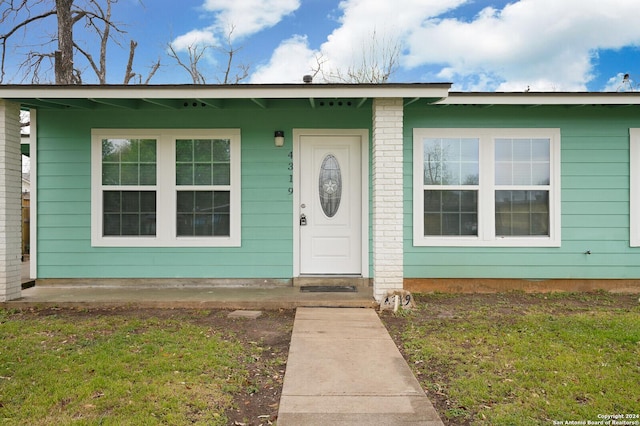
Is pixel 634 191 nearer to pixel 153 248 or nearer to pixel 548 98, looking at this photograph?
pixel 548 98

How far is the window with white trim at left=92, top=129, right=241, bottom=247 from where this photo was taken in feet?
19.0

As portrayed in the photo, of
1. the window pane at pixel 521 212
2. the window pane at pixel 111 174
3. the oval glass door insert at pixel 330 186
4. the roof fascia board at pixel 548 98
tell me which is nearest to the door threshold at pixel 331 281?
the oval glass door insert at pixel 330 186

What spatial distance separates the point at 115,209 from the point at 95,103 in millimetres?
1498

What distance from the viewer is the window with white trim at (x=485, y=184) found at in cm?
574

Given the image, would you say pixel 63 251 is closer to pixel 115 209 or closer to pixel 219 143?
pixel 115 209

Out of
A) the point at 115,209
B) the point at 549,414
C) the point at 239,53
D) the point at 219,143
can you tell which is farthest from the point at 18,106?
the point at 239,53

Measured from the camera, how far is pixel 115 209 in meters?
5.84

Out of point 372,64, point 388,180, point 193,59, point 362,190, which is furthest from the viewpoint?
point 193,59

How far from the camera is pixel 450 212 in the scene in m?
5.78

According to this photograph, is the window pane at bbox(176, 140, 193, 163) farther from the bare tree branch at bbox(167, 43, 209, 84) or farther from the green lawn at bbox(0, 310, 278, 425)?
the bare tree branch at bbox(167, 43, 209, 84)

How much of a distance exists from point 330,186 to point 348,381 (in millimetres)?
3419

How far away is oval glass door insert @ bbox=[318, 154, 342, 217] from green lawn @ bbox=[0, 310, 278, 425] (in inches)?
93.1

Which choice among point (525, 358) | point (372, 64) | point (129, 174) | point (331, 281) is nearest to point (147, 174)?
point (129, 174)

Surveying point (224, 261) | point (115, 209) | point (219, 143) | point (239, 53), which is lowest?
point (224, 261)
